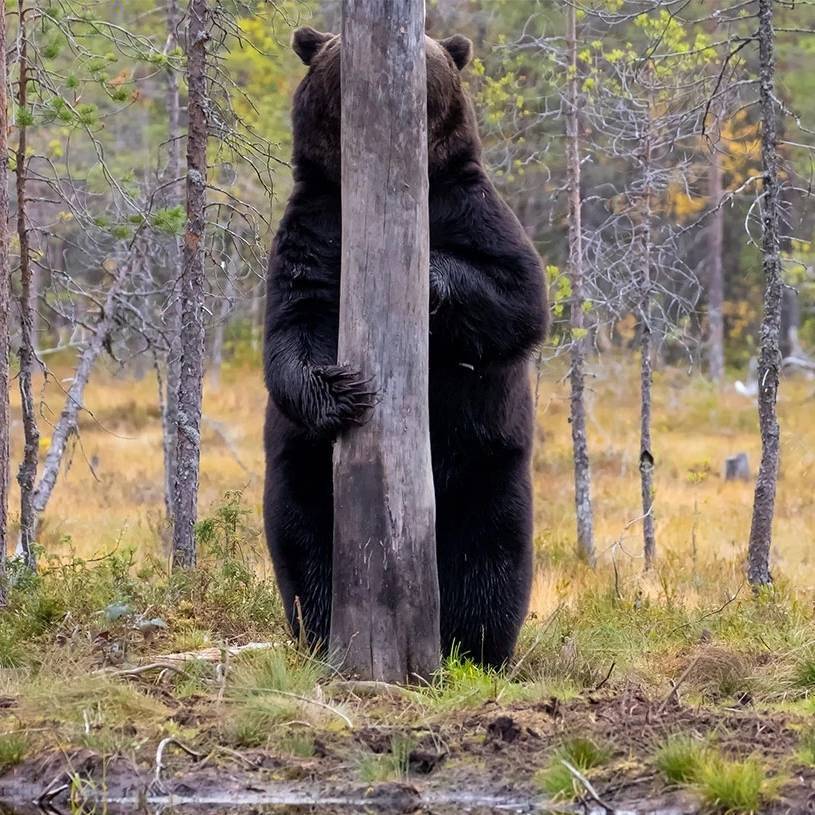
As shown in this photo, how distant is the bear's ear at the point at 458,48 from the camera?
22.2 ft

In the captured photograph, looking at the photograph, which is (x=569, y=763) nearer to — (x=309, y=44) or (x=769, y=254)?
(x=309, y=44)

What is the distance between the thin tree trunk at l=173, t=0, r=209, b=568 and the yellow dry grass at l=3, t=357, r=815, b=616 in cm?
83

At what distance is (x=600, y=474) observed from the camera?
21375 millimetres

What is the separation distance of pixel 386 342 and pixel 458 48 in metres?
1.85

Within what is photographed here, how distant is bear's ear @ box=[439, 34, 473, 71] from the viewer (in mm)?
6762

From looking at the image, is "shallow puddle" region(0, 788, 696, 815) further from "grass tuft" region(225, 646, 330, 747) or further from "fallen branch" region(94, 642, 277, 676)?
"fallen branch" region(94, 642, 277, 676)

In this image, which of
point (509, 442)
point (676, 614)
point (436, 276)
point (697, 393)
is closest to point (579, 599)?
point (676, 614)

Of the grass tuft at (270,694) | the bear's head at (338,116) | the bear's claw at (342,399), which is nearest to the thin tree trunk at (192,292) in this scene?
the bear's head at (338,116)

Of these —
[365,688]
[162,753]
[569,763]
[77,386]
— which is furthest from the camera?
[77,386]

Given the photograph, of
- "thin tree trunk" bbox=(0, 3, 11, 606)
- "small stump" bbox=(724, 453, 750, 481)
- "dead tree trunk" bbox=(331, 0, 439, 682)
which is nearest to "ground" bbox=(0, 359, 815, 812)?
"dead tree trunk" bbox=(331, 0, 439, 682)

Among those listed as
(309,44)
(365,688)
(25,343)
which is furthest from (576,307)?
(365,688)

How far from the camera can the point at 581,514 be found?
12594 millimetres

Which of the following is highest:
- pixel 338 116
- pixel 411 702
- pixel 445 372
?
pixel 338 116

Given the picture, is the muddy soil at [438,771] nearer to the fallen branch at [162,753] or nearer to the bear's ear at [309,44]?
the fallen branch at [162,753]
